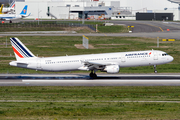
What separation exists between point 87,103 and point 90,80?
14.7 metres

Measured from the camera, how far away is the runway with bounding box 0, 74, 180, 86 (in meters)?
43.2

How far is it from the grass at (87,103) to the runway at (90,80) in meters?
2.93

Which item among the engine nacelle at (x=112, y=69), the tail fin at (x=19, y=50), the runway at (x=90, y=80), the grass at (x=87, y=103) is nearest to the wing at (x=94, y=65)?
the engine nacelle at (x=112, y=69)

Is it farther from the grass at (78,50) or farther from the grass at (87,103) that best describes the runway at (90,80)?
the grass at (78,50)

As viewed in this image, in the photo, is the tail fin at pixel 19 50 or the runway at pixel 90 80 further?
the tail fin at pixel 19 50

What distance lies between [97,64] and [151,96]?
12.1 meters

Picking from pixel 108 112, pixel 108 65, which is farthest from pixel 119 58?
pixel 108 112

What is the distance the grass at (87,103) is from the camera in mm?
26891

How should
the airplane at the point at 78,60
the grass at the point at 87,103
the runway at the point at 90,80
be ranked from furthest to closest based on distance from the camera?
the airplane at the point at 78,60
the runway at the point at 90,80
the grass at the point at 87,103

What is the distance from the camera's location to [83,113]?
90.4ft

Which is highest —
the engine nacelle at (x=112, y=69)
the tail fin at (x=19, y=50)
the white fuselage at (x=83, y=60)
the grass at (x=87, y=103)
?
the tail fin at (x=19, y=50)

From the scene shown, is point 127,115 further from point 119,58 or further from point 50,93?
point 119,58

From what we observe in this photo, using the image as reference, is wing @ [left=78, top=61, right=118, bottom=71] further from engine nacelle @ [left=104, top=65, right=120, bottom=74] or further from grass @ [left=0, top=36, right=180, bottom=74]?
grass @ [left=0, top=36, right=180, bottom=74]

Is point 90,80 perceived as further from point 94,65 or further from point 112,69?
point 112,69
